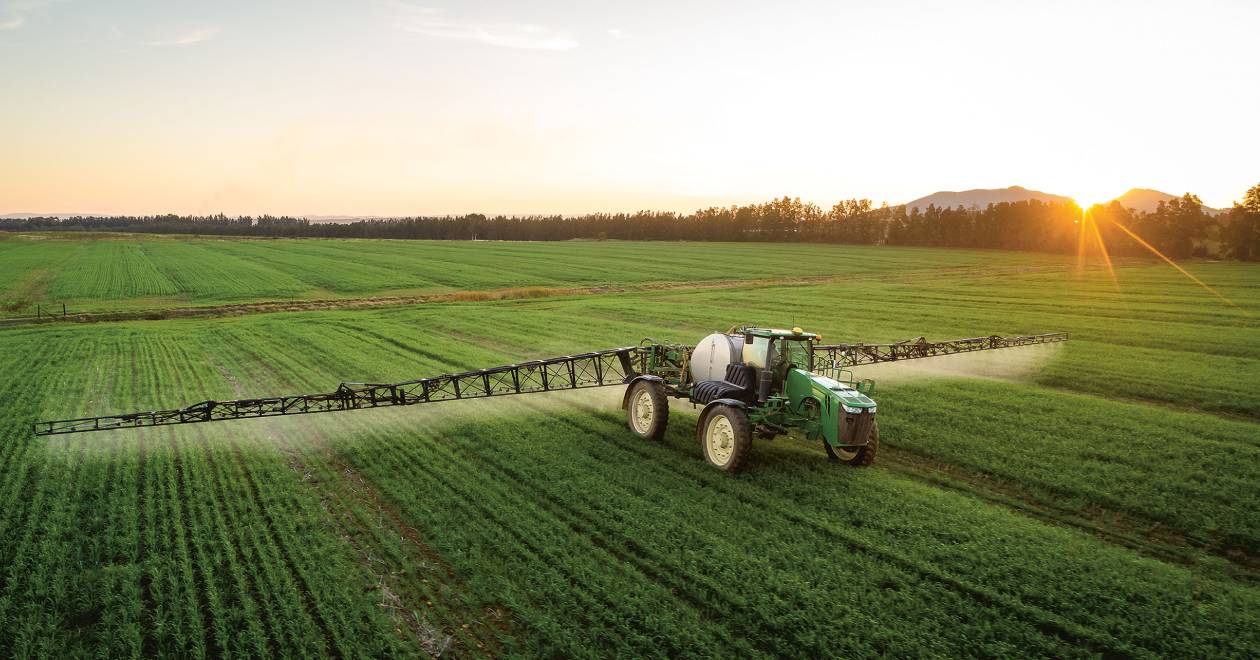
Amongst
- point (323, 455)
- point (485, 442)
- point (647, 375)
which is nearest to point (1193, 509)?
point (647, 375)

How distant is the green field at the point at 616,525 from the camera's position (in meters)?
7.99

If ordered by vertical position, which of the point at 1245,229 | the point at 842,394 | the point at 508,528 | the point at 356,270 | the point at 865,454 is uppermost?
the point at 1245,229

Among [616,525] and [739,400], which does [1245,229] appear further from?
[616,525]

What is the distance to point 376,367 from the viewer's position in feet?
77.6

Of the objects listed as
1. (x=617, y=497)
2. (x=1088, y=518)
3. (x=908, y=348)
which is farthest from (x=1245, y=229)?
(x=617, y=497)

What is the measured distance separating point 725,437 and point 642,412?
8.86ft

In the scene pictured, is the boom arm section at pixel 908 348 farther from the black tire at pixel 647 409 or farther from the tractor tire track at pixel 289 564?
the tractor tire track at pixel 289 564

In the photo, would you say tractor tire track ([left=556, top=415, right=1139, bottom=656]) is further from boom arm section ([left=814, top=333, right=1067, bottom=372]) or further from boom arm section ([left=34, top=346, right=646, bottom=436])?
boom arm section ([left=814, top=333, right=1067, bottom=372])

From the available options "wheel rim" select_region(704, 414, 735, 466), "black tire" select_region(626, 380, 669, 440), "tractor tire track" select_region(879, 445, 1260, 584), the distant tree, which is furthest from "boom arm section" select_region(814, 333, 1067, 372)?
the distant tree

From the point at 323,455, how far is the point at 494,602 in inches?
280

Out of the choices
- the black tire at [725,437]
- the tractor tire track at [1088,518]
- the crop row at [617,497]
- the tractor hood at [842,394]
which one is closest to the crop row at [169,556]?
the crop row at [617,497]

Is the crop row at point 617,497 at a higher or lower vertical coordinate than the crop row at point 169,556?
higher

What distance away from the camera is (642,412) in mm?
15227

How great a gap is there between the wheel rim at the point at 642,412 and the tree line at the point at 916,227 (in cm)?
10959
